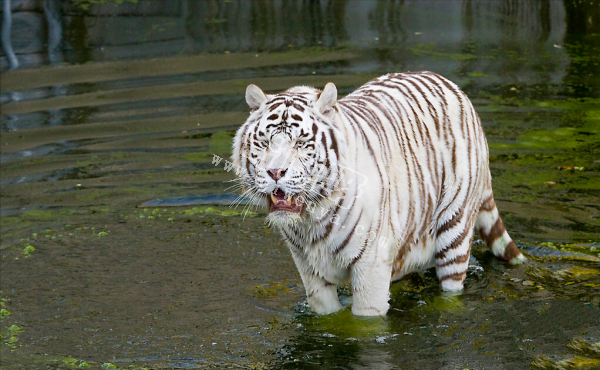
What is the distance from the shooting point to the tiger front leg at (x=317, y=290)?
4.14m

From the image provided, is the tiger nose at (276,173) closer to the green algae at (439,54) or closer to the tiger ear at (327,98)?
the tiger ear at (327,98)

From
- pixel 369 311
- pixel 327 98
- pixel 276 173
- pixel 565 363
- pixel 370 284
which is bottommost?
pixel 565 363

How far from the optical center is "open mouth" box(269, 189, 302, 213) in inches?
147

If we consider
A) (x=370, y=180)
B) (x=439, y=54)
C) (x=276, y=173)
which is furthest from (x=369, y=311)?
(x=439, y=54)

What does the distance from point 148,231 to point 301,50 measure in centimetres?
471

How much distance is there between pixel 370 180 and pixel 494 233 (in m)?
1.39

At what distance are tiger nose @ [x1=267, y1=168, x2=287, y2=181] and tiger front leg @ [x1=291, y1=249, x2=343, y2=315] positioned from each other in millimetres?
616

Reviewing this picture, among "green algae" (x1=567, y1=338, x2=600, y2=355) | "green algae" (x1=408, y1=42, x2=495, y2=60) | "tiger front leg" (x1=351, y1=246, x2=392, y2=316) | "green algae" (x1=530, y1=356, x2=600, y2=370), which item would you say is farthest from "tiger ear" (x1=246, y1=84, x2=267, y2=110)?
"green algae" (x1=408, y1=42, x2=495, y2=60)

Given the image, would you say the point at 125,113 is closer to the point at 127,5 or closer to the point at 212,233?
the point at 212,233

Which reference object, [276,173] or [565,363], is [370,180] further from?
[565,363]

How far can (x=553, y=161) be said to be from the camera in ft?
22.1

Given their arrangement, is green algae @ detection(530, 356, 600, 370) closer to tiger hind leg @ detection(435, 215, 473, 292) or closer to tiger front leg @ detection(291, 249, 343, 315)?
tiger hind leg @ detection(435, 215, 473, 292)

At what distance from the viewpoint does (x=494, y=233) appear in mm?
4949

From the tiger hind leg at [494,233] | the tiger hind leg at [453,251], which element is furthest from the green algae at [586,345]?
the tiger hind leg at [494,233]
